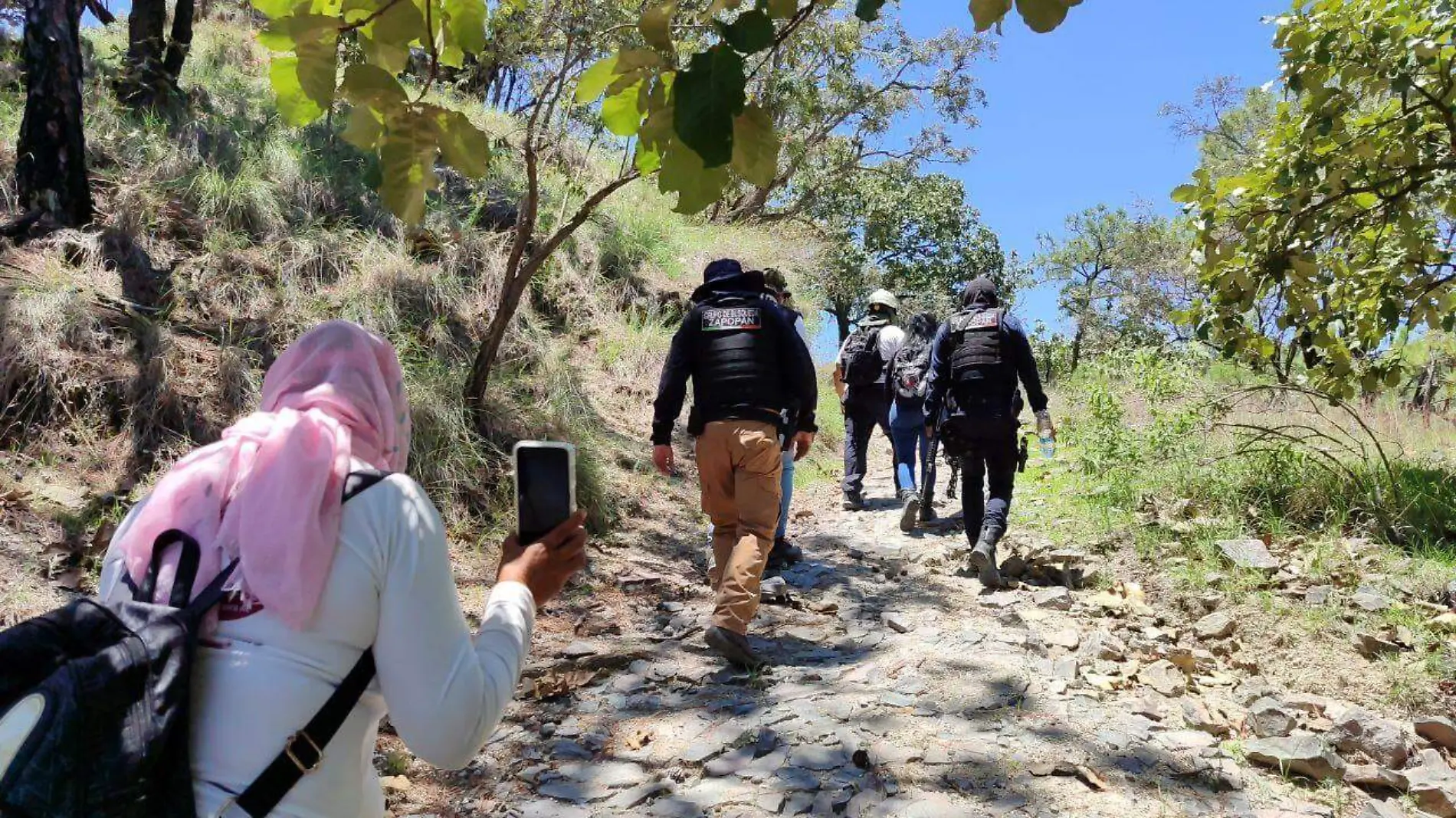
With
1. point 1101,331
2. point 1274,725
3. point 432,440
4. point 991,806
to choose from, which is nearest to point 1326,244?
point 1274,725

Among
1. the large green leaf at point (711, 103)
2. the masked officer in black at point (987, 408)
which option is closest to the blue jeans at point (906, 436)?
the masked officer in black at point (987, 408)

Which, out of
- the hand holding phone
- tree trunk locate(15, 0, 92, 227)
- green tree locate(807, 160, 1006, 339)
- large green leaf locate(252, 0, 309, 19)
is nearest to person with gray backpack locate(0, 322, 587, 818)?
the hand holding phone

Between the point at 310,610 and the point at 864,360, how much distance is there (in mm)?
7559

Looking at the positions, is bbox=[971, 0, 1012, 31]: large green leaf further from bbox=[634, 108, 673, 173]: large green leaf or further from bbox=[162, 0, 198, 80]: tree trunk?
bbox=[162, 0, 198, 80]: tree trunk

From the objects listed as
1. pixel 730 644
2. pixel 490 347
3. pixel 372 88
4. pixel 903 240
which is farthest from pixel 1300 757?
pixel 903 240

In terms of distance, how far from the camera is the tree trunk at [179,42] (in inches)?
358

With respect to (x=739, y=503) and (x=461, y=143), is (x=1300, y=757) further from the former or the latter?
(x=461, y=143)

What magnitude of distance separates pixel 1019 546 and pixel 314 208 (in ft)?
22.0

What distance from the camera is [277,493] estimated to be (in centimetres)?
150

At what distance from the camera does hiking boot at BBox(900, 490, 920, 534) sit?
7949 mm

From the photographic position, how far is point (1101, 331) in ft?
125

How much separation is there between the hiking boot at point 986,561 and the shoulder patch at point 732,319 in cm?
222

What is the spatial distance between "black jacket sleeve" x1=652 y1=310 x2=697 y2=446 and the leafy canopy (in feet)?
9.79

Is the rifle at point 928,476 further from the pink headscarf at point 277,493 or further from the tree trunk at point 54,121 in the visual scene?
the pink headscarf at point 277,493
